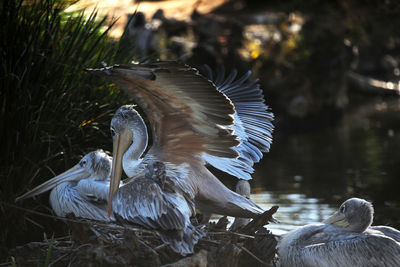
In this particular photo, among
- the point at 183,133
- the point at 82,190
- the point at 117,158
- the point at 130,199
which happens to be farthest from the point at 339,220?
the point at 82,190

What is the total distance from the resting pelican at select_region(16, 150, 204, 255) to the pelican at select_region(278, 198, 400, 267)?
0.92 meters

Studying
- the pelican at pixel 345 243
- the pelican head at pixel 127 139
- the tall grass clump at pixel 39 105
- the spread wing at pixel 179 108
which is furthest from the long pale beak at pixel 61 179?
the pelican at pixel 345 243

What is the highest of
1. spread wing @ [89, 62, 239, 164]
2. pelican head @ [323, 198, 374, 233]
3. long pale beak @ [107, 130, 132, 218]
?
spread wing @ [89, 62, 239, 164]

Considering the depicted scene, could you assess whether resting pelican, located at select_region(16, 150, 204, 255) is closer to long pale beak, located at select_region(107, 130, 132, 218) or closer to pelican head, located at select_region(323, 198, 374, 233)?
long pale beak, located at select_region(107, 130, 132, 218)

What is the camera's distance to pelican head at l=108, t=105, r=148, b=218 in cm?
532

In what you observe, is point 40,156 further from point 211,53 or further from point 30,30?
point 211,53

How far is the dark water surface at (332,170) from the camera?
7.85 m

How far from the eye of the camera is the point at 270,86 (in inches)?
609

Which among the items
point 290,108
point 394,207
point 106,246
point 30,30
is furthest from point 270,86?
point 106,246

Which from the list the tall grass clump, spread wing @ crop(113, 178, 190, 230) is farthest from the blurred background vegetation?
spread wing @ crop(113, 178, 190, 230)

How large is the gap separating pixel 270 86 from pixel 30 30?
1019 centimetres

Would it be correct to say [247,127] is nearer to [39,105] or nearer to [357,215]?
[357,215]

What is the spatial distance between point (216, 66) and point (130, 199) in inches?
389

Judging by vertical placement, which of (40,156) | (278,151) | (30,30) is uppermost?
(30,30)
